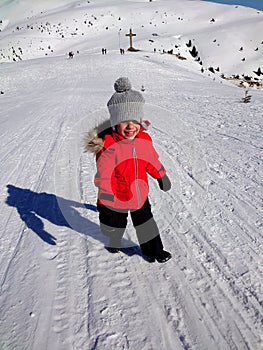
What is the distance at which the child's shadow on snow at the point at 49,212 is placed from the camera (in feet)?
10.5

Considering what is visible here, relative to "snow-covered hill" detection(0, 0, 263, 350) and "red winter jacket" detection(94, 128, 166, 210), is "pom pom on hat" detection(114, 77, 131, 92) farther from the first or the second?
"snow-covered hill" detection(0, 0, 263, 350)

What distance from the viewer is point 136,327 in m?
2.05

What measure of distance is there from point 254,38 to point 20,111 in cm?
3814

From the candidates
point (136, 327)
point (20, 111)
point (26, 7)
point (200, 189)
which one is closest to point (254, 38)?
point (20, 111)

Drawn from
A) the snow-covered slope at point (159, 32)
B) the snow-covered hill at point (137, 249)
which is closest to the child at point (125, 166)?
the snow-covered hill at point (137, 249)

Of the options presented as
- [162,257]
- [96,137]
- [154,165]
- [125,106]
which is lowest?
[162,257]

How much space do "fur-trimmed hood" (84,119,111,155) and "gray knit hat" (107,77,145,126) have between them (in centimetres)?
14

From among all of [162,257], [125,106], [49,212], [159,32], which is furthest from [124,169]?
[159,32]

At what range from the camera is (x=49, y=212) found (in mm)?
3689

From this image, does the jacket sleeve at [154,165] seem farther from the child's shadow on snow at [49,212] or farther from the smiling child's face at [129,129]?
the child's shadow on snow at [49,212]

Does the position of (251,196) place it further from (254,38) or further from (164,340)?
(254,38)

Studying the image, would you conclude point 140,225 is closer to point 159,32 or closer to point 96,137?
point 96,137

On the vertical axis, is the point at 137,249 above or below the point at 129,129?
below

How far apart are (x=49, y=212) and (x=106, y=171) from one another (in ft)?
5.32
